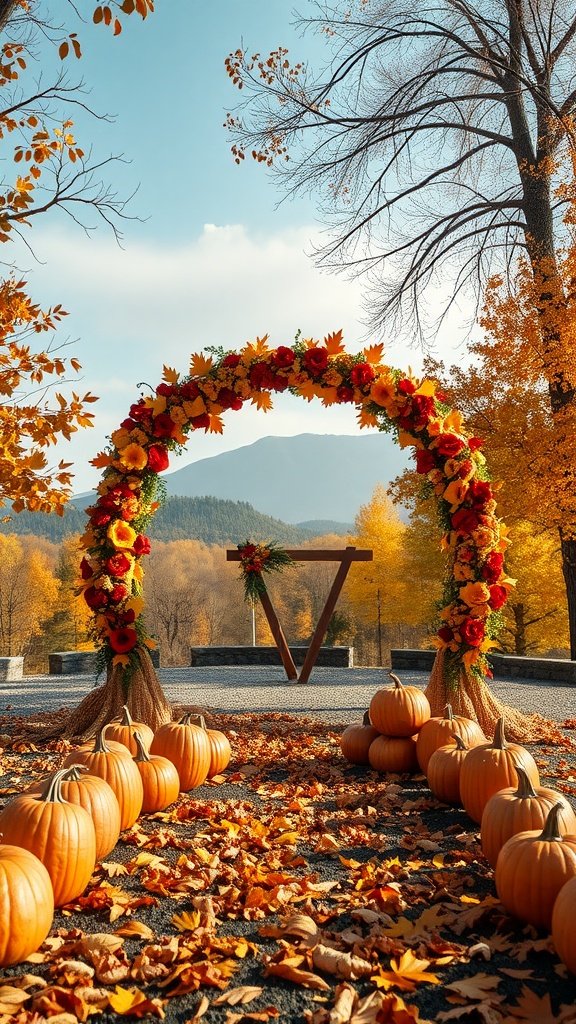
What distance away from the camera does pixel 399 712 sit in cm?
549

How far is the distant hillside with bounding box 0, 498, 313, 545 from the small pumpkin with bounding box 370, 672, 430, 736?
428 feet

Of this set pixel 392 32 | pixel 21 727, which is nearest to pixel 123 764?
pixel 21 727

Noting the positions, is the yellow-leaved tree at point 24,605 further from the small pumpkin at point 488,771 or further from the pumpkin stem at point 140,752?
the small pumpkin at point 488,771

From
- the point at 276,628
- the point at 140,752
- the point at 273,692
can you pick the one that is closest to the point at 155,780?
the point at 140,752

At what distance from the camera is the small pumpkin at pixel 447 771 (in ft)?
15.1

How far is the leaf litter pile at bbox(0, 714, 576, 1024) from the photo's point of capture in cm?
227

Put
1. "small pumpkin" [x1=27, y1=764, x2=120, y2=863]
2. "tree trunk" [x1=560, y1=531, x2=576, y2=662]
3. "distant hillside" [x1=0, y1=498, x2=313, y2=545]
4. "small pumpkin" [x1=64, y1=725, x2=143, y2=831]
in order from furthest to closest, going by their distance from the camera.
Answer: "distant hillside" [x1=0, y1=498, x2=313, y2=545], "tree trunk" [x1=560, y1=531, x2=576, y2=662], "small pumpkin" [x1=64, y1=725, x2=143, y2=831], "small pumpkin" [x1=27, y1=764, x2=120, y2=863]

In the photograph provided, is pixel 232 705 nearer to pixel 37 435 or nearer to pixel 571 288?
pixel 37 435

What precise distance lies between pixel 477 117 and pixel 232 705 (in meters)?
14.6

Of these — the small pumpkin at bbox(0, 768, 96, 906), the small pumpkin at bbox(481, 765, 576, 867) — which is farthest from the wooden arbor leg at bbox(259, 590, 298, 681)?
the small pumpkin at bbox(0, 768, 96, 906)

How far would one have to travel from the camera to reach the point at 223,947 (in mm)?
2600

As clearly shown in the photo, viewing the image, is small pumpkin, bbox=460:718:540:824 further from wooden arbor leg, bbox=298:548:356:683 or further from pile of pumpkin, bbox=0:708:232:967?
wooden arbor leg, bbox=298:548:356:683

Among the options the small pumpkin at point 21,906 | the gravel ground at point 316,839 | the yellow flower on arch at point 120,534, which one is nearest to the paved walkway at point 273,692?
the gravel ground at point 316,839

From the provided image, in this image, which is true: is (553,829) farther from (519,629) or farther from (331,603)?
(519,629)
